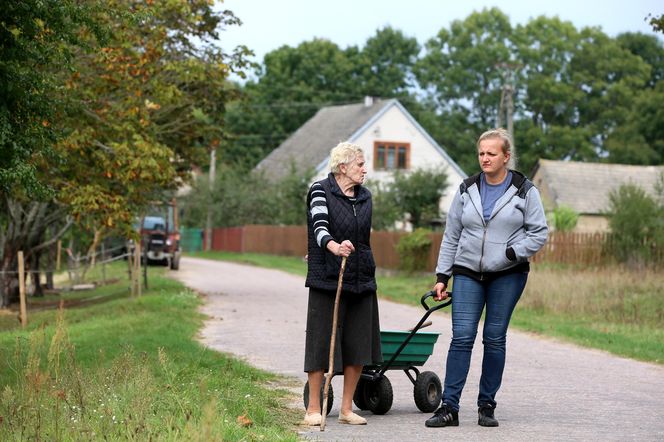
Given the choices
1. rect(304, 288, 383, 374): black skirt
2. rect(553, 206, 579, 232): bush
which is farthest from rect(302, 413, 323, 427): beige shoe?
rect(553, 206, 579, 232): bush

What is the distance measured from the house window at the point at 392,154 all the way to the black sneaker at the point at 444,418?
5544cm

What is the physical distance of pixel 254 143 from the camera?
266 feet

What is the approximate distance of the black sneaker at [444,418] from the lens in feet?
26.9

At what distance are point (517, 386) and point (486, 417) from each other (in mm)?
2777

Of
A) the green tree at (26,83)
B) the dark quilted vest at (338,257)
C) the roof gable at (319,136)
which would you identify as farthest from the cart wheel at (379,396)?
the roof gable at (319,136)

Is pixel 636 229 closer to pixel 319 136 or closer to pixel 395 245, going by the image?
pixel 395 245

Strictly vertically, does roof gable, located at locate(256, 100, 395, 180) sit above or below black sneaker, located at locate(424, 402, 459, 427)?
above

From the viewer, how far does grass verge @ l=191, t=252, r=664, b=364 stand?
16281 mm

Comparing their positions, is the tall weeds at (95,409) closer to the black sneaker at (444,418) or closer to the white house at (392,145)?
the black sneaker at (444,418)

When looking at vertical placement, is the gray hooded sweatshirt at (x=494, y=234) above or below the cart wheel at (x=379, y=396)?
above

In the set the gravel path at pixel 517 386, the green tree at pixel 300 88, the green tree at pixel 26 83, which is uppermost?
the green tree at pixel 300 88

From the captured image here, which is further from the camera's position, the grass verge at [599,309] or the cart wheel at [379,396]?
the grass verge at [599,309]

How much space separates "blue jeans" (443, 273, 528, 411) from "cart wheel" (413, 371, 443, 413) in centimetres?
65

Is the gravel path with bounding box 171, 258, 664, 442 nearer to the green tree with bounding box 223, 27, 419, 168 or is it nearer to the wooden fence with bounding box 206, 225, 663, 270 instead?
the wooden fence with bounding box 206, 225, 663, 270
